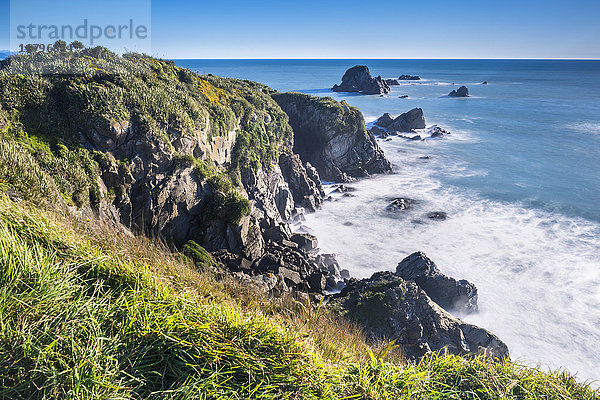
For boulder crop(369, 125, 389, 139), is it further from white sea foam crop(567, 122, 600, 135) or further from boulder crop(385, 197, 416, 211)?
white sea foam crop(567, 122, 600, 135)

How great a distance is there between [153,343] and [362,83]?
396 ft

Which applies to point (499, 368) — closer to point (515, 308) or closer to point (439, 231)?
point (515, 308)

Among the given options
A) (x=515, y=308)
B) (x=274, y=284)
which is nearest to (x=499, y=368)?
(x=274, y=284)

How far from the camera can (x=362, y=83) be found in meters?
114

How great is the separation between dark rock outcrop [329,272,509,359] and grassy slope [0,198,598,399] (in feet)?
27.3

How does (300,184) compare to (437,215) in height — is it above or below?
above

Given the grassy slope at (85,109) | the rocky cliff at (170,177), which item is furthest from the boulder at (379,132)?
the grassy slope at (85,109)

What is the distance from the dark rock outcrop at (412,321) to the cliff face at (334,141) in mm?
23581

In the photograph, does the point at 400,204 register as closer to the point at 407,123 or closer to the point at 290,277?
Answer: the point at 290,277

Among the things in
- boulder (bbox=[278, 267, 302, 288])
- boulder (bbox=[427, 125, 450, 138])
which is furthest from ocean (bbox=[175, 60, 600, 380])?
boulder (bbox=[278, 267, 302, 288])

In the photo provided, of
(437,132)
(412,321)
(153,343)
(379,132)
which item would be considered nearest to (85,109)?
(153,343)

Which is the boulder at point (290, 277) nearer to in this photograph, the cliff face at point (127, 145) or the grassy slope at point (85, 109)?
the cliff face at point (127, 145)

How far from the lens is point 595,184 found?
115 ft

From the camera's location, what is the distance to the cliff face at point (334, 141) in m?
37.2
